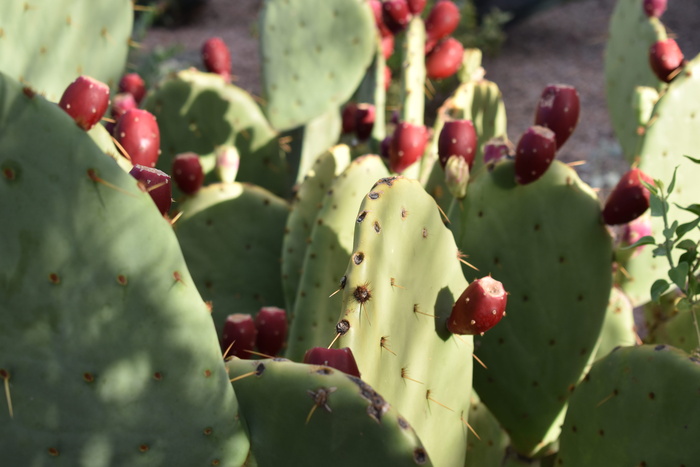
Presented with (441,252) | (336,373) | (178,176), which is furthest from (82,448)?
(178,176)

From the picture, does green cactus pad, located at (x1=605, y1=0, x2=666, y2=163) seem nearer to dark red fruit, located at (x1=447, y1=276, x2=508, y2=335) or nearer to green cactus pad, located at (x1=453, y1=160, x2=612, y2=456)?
green cactus pad, located at (x1=453, y1=160, x2=612, y2=456)

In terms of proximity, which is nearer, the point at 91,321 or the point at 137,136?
the point at 91,321

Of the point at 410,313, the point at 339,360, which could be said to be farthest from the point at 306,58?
the point at 339,360

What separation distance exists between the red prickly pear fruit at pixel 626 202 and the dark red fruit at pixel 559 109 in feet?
0.52

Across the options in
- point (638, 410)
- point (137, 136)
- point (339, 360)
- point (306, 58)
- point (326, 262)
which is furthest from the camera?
point (306, 58)

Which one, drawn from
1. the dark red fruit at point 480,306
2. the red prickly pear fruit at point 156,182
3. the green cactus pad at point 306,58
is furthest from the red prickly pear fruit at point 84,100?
the green cactus pad at point 306,58

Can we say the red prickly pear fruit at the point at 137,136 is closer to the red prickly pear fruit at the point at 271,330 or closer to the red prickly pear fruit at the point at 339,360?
the red prickly pear fruit at the point at 271,330

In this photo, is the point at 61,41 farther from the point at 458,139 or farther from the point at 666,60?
the point at 666,60

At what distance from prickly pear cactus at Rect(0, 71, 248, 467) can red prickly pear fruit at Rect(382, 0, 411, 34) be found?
1423 mm

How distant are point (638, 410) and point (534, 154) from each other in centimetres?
47

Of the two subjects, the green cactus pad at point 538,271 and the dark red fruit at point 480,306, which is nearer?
the dark red fruit at point 480,306

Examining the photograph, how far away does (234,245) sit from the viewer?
197 cm

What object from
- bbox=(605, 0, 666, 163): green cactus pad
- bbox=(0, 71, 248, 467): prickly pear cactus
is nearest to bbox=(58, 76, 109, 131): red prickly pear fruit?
bbox=(0, 71, 248, 467): prickly pear cactus

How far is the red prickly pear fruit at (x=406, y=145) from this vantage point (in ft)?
5.49
